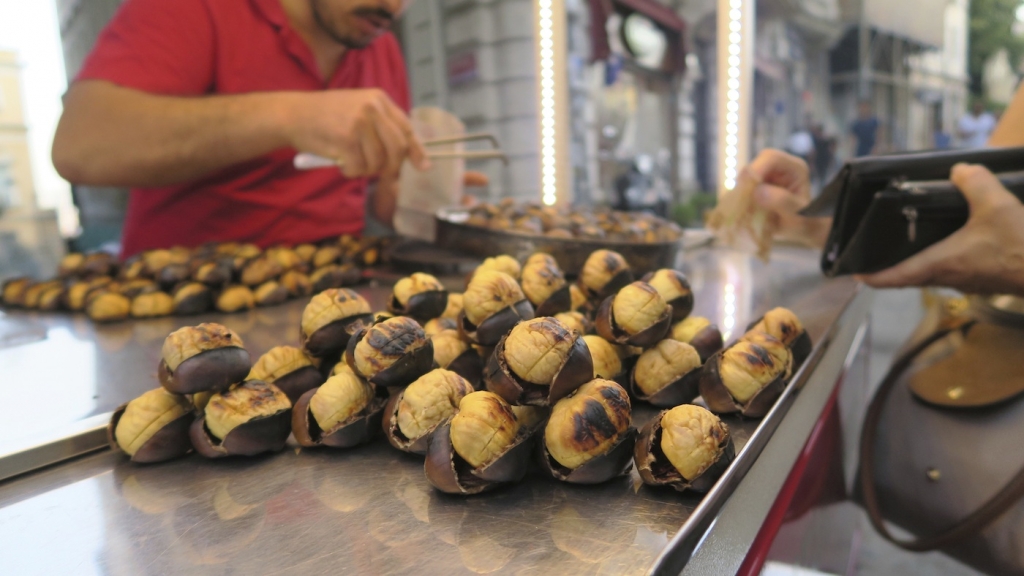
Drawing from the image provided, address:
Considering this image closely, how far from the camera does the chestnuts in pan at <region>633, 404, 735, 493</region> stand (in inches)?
23.9

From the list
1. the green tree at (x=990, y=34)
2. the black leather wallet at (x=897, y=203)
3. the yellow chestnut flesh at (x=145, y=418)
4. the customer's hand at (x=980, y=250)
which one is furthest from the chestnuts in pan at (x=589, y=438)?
the green tree at (x=990, y=34)

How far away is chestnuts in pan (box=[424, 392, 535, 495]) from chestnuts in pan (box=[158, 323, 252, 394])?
0.90ft

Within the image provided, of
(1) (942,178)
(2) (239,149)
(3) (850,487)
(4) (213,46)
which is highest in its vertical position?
(4) (213,46)

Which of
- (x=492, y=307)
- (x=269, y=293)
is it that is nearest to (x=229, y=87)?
(x=269, y=293)

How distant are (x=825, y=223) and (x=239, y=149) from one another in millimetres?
1695

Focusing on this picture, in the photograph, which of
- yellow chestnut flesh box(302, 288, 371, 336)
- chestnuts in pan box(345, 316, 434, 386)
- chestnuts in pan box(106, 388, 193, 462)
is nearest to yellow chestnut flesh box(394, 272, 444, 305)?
yellow chestnut flesh box(302, 288, 371, 336)

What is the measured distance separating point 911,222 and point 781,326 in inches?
20.7

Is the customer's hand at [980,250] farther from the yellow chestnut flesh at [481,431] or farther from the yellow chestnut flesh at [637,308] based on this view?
the yellow chestnut flesh at [481,431]

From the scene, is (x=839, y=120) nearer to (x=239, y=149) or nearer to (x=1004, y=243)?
(x=1004, y=243)

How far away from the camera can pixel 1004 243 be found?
119cm

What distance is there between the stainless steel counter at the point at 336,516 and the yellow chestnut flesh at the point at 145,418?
0.04m

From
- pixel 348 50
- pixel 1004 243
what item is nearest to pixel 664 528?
pixel 1004 243

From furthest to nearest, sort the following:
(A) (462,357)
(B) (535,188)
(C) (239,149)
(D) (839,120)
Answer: (B) (535,188), (D) (839,120), (C) (239,149), (A) (462,357)

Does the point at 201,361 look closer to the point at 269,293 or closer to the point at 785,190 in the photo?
the point at 269,293
